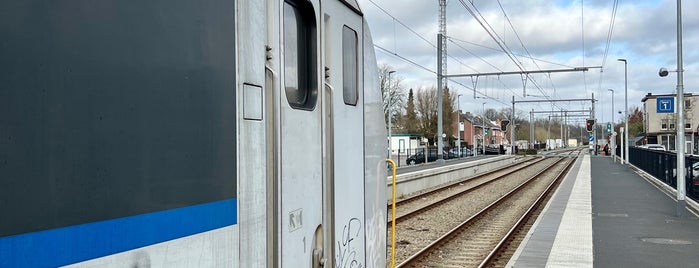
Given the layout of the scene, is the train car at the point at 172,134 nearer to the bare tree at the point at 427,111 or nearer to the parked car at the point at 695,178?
the parked car at the point at 695,178

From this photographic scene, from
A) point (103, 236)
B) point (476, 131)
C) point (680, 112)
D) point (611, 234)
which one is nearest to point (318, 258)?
point (103, 236)

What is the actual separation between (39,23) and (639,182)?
1092 inches

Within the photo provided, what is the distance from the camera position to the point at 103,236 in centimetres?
181

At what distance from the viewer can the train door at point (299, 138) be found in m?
2.89

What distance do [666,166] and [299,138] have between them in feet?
81.1

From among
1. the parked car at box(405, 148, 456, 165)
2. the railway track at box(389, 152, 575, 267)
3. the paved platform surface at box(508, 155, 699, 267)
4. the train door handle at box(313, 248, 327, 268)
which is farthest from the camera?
the parked car at box(405, 148, 456, 165)

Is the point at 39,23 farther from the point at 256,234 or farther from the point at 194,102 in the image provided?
the point at 256,234

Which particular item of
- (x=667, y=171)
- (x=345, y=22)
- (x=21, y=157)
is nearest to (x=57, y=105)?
(x=21, y=157)

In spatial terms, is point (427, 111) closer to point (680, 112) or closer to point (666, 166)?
point (666, 166)

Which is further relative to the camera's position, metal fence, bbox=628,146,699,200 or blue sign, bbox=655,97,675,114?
metal fence, bbox=628,146,699,200

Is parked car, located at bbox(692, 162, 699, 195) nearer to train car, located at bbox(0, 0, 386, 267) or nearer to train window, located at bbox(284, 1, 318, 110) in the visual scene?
train car, located at bbox(0, 0, 386, 267)

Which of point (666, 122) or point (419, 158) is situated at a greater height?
point (666, 122)

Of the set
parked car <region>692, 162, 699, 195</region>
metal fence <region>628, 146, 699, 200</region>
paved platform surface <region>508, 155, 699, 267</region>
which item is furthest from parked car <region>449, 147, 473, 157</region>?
parked car <region>692, 162, 699, 195</region>

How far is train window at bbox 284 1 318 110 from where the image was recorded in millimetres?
3059
